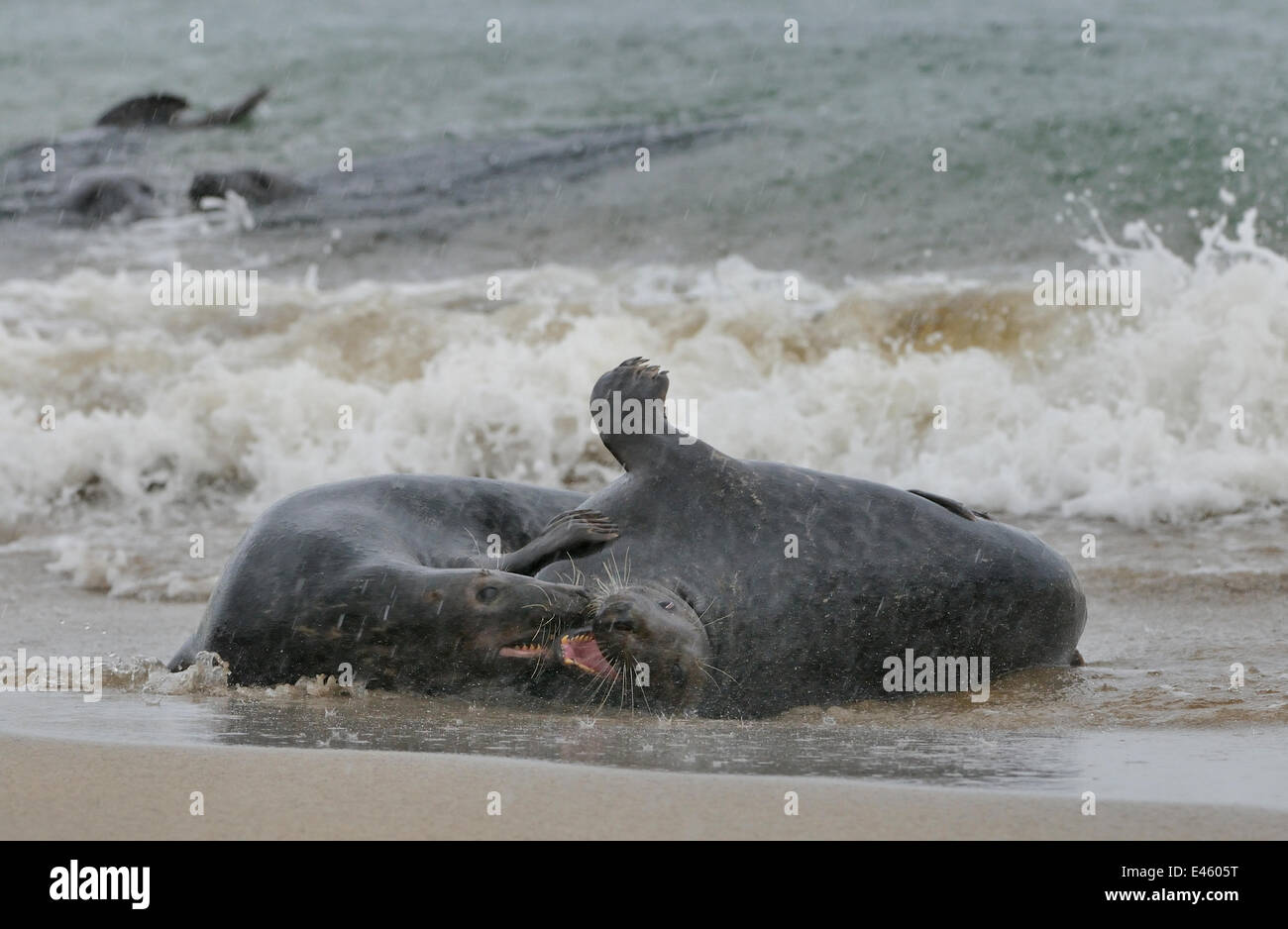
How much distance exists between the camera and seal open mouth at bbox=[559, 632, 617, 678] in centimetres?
540

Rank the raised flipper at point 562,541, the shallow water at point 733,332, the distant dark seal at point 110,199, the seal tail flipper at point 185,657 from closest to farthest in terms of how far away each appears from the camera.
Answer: the shallow water at point 733,332 → the raised flipper at point 562,541 → the seal tail flipper at point 185,657 → the distant dark seal at point 110,199

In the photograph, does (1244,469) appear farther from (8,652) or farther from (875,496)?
(8,652)

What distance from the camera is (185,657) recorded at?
6.02 m

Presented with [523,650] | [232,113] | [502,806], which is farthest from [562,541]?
[232,113]

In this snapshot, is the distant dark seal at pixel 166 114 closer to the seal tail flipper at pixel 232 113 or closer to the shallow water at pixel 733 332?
the seal tail flipper at pixel 232 113

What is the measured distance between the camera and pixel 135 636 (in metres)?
7.29

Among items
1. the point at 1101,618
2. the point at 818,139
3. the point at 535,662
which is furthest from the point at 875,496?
the point at 818,139

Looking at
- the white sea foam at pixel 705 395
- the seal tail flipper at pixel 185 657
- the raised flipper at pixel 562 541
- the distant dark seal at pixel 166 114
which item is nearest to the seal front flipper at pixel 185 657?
the seal tail flipper at pixel 185 657

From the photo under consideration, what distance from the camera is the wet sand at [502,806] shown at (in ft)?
12.4

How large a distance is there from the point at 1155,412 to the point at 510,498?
5.17m

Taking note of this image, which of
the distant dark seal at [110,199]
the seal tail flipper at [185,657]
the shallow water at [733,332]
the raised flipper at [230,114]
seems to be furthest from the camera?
the raised flipper at [230,114]

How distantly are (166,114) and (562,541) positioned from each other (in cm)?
1733

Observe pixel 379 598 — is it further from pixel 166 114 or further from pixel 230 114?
pixel 166 114

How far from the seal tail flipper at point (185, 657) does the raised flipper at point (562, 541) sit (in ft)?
3.76
